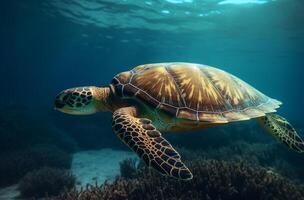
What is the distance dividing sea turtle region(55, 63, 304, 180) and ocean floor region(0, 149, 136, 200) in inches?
146

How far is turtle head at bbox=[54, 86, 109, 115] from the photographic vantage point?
4.83m

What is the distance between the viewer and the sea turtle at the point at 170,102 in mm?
4242

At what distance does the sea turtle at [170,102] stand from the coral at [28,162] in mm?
5381

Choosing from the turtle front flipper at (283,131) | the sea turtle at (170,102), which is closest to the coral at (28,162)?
the sea turtle at (170,102)

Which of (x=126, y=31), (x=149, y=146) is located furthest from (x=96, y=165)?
(x=126, y=31)

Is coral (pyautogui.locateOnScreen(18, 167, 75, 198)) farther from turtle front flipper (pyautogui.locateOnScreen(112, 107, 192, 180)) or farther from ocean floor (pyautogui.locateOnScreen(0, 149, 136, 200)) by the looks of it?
turtle front flipper (pyautogui.locateOnScreen(112, 107, 192, 180))

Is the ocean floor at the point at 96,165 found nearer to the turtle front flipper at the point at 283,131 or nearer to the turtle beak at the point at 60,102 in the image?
the turtle beak at the point at 60,102

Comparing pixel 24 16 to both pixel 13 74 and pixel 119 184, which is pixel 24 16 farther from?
pixel 13 74

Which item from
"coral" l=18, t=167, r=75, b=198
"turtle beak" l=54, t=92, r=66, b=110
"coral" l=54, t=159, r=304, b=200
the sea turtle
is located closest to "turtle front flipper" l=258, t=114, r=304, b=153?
the sea turtle

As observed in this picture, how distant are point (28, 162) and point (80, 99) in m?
5.96

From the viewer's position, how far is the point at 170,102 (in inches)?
172

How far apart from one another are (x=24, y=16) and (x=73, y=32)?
20.8ft

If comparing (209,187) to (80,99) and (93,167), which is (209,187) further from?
(93,167)

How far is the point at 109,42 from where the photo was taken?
36.5 metres
